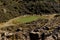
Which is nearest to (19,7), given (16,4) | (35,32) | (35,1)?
(16,4)

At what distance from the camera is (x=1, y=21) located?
26469 millimetres

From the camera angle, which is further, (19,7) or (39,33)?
(19,7)

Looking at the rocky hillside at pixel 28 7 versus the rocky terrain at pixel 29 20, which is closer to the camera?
the rocky terrain at pixel 29 20

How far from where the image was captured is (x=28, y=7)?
3123 cm

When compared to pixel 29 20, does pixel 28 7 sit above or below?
above

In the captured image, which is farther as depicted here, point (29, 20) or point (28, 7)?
point (28, 7)

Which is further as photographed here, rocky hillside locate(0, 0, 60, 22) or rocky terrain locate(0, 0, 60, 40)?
rocky hillside locate(0, 0, 60, 22)

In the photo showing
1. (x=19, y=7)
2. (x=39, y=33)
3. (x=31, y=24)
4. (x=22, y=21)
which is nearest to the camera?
(x=39, y=33)

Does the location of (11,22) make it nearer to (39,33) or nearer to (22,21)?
(22,21)

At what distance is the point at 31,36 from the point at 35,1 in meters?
13.1

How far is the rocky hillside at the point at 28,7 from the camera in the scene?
29375 mm

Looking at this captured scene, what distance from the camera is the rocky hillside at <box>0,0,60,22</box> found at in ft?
96.4

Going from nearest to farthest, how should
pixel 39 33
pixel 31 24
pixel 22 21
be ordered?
pixel 39 33 → pixel 31 24 → pixel 22 21

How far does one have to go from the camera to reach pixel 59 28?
20.1 m
